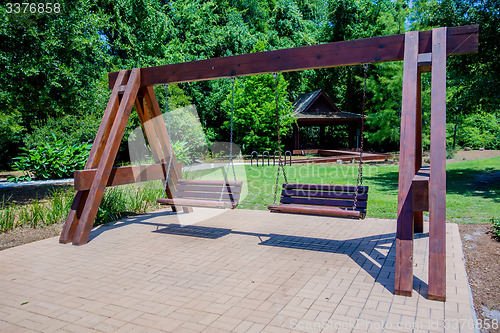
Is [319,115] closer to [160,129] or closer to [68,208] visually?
[160,129]

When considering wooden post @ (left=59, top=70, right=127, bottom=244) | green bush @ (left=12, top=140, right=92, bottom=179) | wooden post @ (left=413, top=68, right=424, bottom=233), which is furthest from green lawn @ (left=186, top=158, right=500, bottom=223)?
green bush @ (left=12, top=140, right=92, bottom=179)

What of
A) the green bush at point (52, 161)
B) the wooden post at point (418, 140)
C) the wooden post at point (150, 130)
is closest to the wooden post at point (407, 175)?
the wooden post at point (418, 140)

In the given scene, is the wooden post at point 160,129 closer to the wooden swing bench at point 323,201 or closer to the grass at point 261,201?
the grass at point 261,201

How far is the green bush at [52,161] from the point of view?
12.9m

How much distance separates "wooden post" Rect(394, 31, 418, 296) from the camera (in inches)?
147

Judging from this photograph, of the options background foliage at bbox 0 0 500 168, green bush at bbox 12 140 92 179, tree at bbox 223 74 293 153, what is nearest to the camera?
background foliage at bbox 0 0 500 168

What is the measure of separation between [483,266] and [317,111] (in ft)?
79.7

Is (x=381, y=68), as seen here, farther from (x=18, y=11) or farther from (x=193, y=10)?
(x=18, y=11)

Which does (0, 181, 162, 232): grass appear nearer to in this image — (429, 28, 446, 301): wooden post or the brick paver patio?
the brick paver patio

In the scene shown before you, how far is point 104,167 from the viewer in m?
5.79

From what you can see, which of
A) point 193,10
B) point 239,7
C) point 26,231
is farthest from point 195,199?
point 239,7

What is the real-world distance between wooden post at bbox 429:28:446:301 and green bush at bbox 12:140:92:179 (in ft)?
39.8

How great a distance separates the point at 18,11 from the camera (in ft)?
27.0

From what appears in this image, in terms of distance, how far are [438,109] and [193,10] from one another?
25.6 metres
